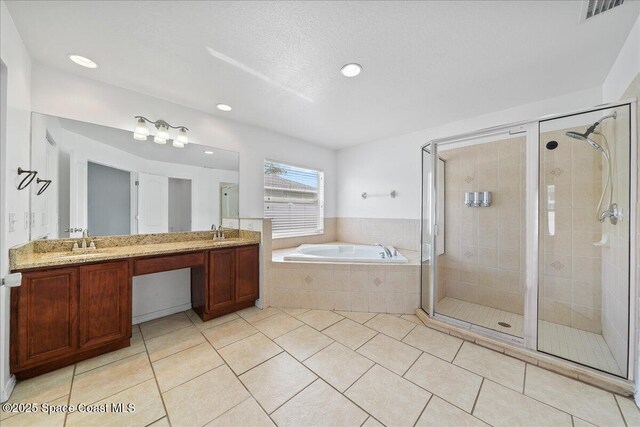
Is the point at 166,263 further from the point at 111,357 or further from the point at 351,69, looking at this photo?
the point at 351,69

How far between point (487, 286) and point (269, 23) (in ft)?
11.2

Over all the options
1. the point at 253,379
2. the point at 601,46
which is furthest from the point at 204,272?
the point at 601,46

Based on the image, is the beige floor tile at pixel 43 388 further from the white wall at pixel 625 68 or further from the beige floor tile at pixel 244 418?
the white wall at pixel 625 68

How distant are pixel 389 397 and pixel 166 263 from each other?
6.91 ft

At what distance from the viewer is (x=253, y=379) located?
1631mm

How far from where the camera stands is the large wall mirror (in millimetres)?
1955

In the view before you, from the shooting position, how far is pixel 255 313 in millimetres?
2672

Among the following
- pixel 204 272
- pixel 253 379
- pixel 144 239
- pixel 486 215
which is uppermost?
pixel 486 215

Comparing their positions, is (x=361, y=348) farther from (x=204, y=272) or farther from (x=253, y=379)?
(x=204, y=272)

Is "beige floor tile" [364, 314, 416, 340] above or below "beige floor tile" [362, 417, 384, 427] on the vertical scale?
above

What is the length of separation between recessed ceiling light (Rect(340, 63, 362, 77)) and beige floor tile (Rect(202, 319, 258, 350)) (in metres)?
2.52

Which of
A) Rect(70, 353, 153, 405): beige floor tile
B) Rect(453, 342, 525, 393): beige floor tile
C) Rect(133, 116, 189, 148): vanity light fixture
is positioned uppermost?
Rect(133, 116, 189, 148): vanity light fixture

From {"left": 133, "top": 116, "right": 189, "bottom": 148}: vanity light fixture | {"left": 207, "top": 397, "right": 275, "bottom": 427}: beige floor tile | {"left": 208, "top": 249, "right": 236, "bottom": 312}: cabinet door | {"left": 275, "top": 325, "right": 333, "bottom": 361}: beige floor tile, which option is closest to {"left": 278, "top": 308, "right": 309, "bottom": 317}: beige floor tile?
{"left": 275, "top": 325, "right": 333, "bottom": 361}: beige floor tile

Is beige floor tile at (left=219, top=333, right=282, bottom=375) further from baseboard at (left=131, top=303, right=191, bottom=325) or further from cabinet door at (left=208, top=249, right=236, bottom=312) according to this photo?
baseboard at (left=131, top=303, right=191, bottom=325)
